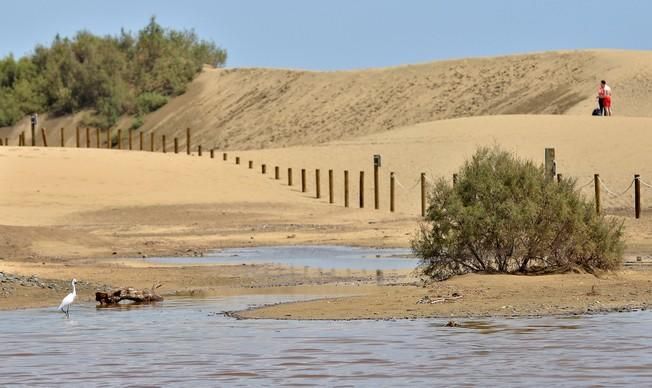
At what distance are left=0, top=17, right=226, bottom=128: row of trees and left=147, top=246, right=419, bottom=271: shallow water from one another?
212 ft

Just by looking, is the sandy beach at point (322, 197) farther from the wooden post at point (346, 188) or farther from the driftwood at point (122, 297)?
the driftwood at point (122, 297)

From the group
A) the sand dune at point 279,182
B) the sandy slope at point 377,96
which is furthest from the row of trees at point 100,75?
the sand dune at point 279,182

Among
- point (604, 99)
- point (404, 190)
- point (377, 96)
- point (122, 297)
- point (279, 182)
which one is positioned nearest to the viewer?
A: point (122, 297)

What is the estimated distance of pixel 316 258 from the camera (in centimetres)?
3094

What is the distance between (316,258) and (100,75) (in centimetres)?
6991

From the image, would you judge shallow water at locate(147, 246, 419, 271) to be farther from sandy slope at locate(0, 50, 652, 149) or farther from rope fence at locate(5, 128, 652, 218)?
sandy slope at locate(0, 50, 652, 149)

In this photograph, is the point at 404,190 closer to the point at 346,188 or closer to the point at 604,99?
the point at 346,188

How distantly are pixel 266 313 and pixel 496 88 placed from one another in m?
68.4

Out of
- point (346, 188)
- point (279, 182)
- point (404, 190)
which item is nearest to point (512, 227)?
point (346, 188)

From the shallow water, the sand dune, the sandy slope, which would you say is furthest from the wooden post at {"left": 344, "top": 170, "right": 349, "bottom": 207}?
the sandy slope

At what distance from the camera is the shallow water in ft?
94.2

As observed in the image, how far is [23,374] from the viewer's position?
14.6 m

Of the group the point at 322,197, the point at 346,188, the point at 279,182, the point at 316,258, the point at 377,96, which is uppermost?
the point at 377,96

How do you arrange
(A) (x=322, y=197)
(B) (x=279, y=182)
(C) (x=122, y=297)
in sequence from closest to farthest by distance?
(C) (x=122, y=297)
(A) (x=322, y=197)
(B) (x=279, y=182)
